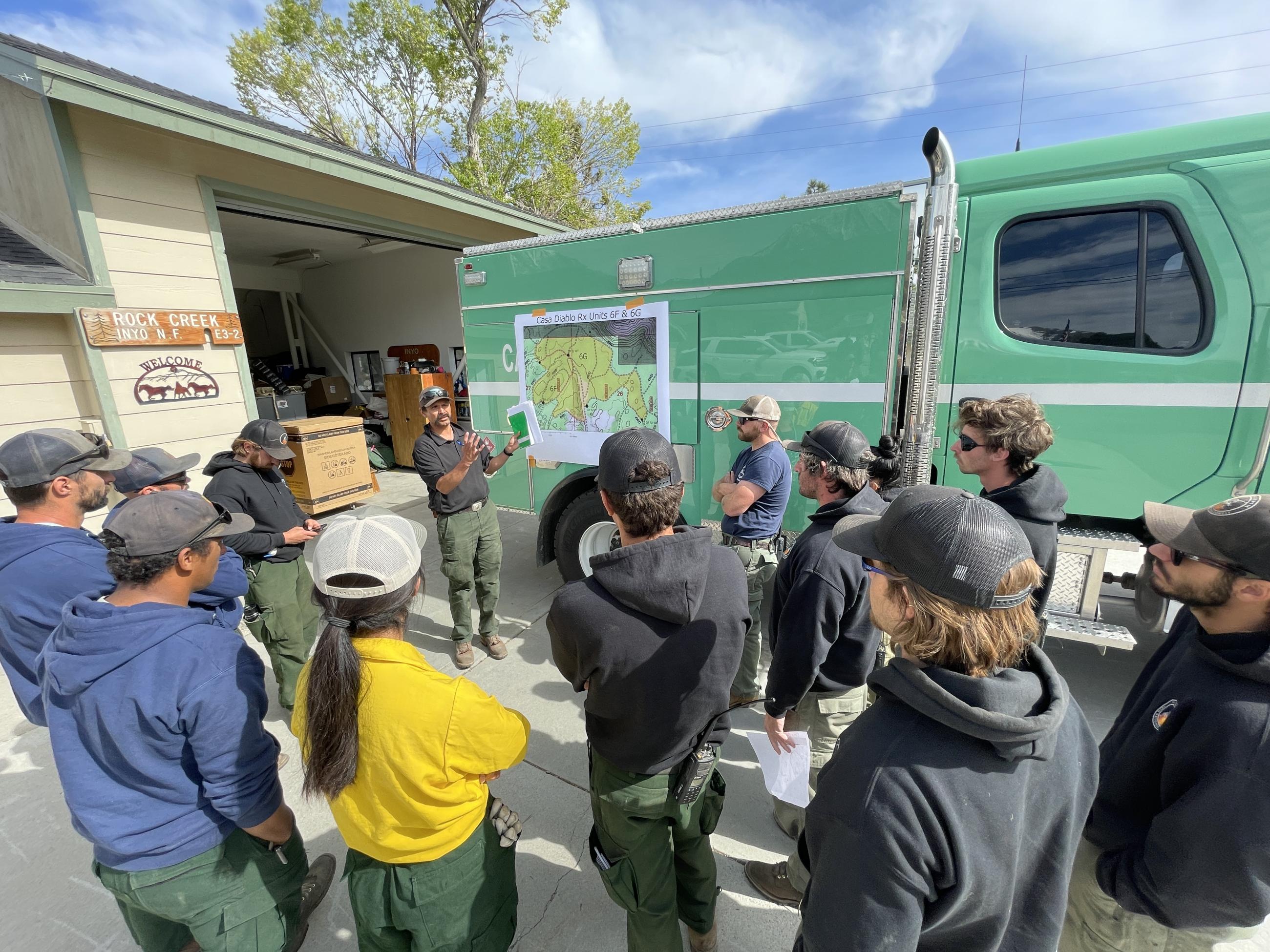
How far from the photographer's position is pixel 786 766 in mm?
1757

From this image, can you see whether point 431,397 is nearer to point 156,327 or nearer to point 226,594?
point 226,594

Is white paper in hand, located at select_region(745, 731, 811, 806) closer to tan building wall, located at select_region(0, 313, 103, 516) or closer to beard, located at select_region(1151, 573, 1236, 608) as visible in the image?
beard, located at select_region(1151, 573, 1236, 608)

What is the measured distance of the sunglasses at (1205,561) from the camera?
114 centimetres

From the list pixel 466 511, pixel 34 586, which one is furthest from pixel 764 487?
pixel 34 586

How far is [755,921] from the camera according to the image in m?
2.01

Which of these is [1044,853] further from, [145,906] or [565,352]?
[565,352]

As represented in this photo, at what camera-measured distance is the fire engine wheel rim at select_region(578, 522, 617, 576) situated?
4117mm

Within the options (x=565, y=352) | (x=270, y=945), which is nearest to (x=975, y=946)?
(x=270, y=945)

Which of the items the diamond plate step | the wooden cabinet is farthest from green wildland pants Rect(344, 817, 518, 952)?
the wooden cabinet

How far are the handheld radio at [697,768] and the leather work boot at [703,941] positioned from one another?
63 cm

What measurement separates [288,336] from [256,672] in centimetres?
1307

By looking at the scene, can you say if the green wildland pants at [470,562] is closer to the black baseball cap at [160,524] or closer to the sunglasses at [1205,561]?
the black baseball cap at [160,524]

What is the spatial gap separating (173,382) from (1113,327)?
6.94 meters

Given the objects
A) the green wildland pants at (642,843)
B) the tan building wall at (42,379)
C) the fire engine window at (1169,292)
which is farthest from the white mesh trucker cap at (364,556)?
the tan building wall at (42,379)
